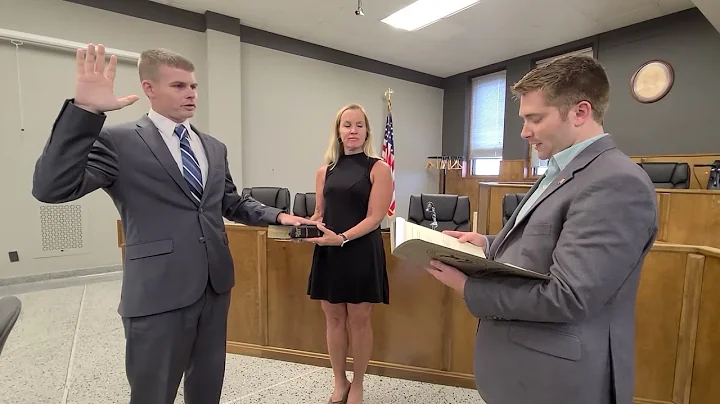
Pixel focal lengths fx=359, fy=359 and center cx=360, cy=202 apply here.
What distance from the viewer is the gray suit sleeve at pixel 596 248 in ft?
2.30

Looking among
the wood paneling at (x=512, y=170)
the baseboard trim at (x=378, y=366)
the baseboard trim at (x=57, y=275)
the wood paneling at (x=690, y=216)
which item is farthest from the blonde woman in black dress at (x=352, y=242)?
the wood paneling at (x=512, y=170)

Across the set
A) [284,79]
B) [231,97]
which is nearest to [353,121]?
[231,97]

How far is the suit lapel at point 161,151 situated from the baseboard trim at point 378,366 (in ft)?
5.00

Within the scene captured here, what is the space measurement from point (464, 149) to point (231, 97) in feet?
15.6

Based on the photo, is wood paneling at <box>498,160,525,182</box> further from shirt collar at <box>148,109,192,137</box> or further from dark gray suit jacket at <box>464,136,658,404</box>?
shirt collar at <box>148,109,192,137</box>

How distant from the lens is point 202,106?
4.82 metres

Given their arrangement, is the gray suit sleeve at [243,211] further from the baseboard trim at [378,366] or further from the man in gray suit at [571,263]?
the baseboard trim at [378,366]

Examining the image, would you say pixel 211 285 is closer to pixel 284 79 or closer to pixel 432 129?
pixel 284 79

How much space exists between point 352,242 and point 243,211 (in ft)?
1.66

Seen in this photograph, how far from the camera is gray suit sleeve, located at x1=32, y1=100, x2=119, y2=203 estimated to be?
2.78 ft

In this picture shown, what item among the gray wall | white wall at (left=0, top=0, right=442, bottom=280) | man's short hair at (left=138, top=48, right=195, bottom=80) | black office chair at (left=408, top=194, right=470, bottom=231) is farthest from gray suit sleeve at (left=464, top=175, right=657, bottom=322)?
white wall at (left=0, top=0, right=442, bottom=280)

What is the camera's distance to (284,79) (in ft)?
18.6

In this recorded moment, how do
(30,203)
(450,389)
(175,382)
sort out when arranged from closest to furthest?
(175,382) → (450,389) → (30,203)

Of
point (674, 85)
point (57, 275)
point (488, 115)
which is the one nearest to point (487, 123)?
point (488, 115)
